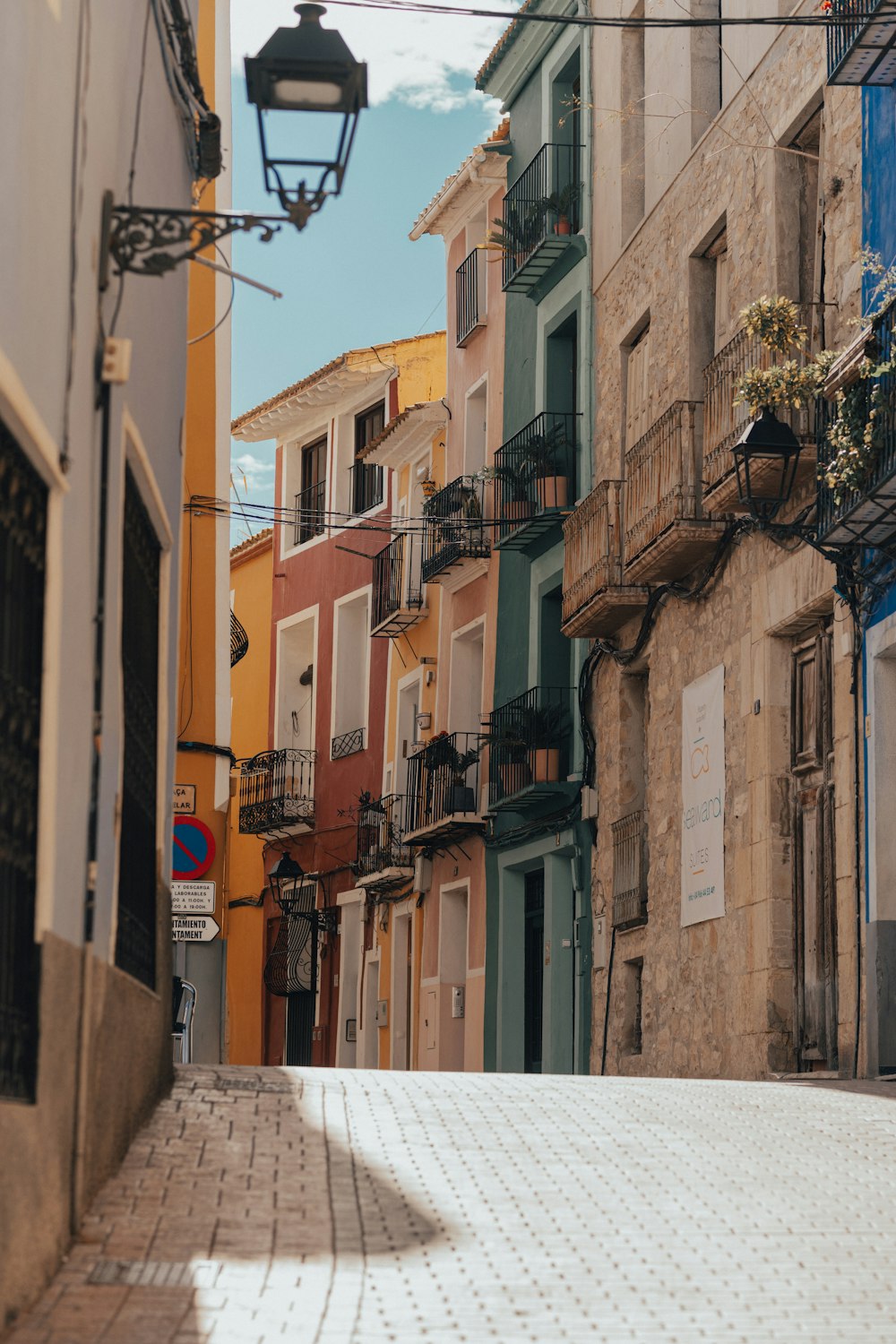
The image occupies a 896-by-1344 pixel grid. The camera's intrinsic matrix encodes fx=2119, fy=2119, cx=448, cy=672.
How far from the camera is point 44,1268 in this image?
6.31 m

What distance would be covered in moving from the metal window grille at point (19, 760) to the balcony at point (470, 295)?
22425 mm

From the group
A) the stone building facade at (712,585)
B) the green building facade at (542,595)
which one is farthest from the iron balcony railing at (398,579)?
the stone building facade at (712,585)

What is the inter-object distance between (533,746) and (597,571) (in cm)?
332

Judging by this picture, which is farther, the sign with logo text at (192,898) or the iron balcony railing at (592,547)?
the iron balcony railing at (592,547)

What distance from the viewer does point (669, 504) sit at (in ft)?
60.7

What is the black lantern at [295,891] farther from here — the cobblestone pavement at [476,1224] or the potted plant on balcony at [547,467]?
the cobblestone pavement at [476,1224]

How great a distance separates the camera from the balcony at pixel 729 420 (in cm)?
1630

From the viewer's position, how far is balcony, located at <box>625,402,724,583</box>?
1831cm

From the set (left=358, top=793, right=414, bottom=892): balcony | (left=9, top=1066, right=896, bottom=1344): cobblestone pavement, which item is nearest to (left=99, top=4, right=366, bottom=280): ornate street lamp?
(left=9, top=1066, right=896, bottom=1344): cobblestone pavement

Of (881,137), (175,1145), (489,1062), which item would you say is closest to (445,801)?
(489,1062)

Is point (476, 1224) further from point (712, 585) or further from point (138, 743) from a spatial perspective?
point (712, 585)

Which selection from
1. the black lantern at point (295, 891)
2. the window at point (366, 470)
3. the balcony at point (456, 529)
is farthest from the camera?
the window at point (366, 470)

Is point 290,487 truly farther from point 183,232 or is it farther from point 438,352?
point 183,232

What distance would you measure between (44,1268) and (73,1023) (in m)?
0.84
